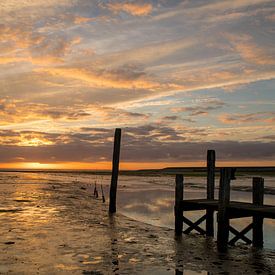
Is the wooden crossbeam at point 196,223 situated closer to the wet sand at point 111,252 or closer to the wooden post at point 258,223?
the wet sand at point 111,252

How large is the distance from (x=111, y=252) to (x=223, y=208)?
394cm

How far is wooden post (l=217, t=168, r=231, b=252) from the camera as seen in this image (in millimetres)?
11797

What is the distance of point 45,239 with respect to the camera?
12.5 metres

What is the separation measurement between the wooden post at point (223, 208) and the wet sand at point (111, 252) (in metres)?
0.37

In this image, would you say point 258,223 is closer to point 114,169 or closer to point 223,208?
point 223,208

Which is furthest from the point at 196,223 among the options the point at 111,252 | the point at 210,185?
the point at 111,252

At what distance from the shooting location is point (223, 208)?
39.7ft

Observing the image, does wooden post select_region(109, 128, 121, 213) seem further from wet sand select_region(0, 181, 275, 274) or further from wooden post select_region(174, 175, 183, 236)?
wooden post select_region(174, 175, 183, 236)

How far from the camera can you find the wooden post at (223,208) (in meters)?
11.8

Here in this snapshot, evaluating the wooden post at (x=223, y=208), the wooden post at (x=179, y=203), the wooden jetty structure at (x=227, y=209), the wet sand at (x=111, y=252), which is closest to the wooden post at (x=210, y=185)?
the wooden jetty structure at (x=227, y=209)

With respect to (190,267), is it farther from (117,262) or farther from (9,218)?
(9,218)

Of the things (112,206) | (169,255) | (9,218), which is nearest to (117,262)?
(169,255)

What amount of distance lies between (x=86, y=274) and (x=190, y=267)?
276 cm

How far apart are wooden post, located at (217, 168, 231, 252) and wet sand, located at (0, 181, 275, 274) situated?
1.22 ft
